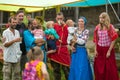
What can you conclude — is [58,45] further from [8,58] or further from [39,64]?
[39,64]

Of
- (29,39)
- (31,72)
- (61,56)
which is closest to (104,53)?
(61,56)

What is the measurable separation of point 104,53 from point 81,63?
54 cm

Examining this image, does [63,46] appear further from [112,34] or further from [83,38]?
[112,34]

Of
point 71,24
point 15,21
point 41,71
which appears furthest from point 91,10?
point 41,71

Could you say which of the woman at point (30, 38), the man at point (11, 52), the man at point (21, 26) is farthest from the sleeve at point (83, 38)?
the man at point (11, 52)

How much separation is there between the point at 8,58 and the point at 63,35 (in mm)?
1576

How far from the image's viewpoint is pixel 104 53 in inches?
300

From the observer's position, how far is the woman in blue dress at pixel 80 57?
766cm

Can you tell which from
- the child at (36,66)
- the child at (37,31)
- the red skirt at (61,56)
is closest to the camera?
the child at (36,66)

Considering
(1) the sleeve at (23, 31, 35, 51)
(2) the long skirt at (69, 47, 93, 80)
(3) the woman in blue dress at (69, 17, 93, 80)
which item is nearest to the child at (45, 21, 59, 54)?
(3) the woman in blue dress at (69, 17, 93, 80)

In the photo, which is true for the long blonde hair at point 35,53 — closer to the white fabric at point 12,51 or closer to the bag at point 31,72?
the bag at point 31,72

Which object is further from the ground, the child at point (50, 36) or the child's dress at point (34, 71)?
the child at point (50, 36)

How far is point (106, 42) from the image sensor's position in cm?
755

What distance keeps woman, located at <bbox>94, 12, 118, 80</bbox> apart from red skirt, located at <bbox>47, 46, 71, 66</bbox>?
81cm
